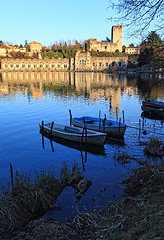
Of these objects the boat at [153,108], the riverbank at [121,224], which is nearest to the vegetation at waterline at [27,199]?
the riverbank at [121,224]

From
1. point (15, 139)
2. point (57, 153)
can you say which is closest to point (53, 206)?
point (57, 153)

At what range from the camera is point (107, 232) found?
5.65 metres

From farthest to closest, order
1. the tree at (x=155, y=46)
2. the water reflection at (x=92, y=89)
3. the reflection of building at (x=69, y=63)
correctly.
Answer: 1. the reflection of building at (x=69, y=63)
2. the water reflection at (x=92, y=89)
3. the tree at (x=155, y=46)

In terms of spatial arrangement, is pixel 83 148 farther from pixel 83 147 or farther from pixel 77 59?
pixel 77 59

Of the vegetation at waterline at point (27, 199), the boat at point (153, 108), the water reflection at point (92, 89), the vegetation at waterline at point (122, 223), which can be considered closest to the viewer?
the vegetation at waterline at point (122, 223)

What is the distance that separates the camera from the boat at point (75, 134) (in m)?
16.5

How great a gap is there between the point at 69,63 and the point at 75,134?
535ft

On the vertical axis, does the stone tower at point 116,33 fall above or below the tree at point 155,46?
above

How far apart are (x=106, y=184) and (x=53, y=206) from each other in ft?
10.9

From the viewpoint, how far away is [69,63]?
172 metres

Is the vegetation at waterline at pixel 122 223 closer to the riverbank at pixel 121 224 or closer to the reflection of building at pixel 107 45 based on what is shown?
the riverbank at pixel 121 224

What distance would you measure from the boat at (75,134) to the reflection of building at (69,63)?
493ft

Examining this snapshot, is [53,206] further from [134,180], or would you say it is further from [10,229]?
[134,180]

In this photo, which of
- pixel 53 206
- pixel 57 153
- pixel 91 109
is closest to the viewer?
pixel 53 206
